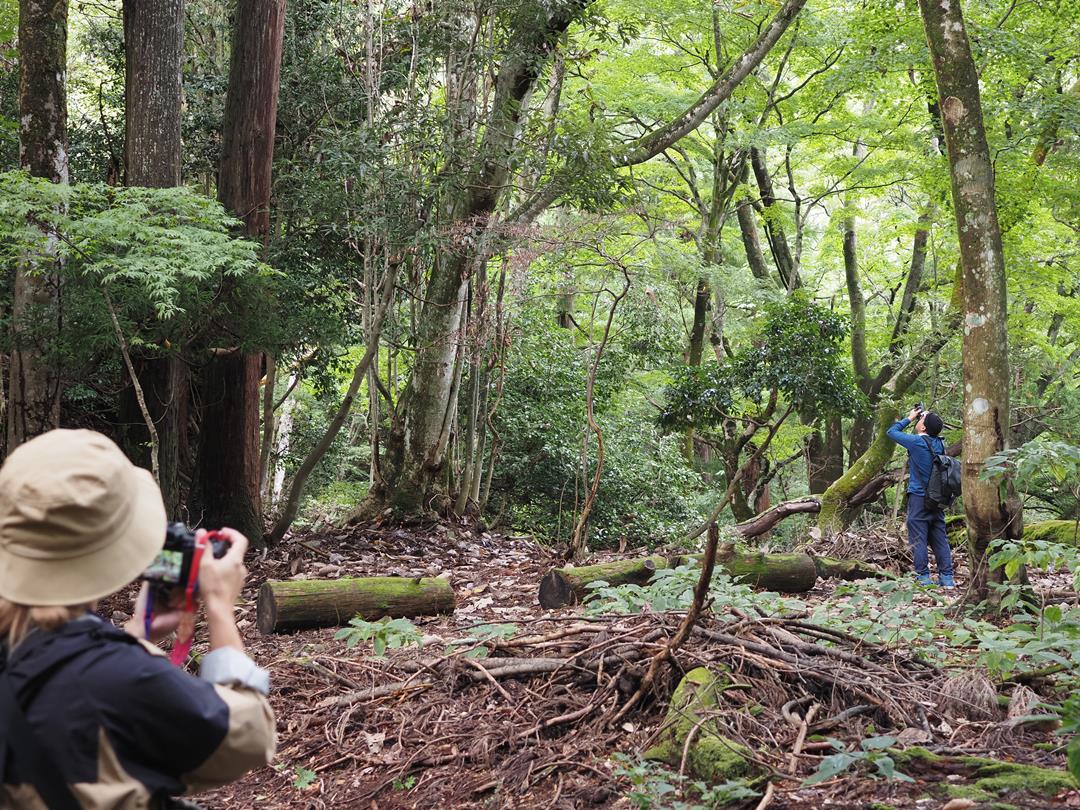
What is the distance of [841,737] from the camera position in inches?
172

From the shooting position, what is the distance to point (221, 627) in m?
2.07

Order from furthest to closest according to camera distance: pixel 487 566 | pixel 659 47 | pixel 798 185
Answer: pixel 798 185 < pixel 659 47 < pixel 487 566

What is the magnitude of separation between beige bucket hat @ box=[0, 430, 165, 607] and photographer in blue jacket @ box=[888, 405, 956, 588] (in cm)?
894

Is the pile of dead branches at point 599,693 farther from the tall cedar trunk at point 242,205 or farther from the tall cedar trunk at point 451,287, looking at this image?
the tall cedar trunk at point 451,287

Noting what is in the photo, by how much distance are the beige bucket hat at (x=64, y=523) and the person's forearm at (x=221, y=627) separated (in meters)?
0.22

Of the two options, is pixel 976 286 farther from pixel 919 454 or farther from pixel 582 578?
pixel 582 578

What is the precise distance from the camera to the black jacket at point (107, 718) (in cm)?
176

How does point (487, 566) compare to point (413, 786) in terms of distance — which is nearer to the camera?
point (413, 786)

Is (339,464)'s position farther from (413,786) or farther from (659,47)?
(413,786)

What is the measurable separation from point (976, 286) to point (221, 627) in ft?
20.6

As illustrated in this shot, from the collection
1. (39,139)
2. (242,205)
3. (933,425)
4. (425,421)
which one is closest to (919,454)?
(933,425)

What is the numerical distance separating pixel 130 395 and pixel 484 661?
5.98 meters

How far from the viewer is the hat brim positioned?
1823 millimetres

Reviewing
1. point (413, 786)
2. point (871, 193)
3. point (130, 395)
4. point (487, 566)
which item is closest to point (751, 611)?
point (413, 786)
